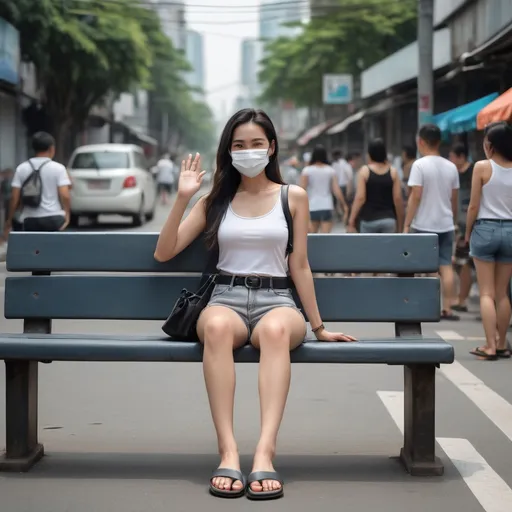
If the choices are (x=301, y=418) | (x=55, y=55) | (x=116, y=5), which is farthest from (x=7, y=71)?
(x=301, y=418)

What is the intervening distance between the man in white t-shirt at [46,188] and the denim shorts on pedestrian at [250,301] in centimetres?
641

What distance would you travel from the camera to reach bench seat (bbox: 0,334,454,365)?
5.00m

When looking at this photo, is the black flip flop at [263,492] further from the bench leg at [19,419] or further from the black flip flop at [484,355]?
the black flip flop at [484,355]

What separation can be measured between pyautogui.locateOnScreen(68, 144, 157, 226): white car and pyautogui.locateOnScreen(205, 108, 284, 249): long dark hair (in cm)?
1947

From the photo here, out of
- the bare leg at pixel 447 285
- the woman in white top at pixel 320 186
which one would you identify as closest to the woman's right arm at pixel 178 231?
the bare leg at pixel 447 285

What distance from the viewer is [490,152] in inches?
343

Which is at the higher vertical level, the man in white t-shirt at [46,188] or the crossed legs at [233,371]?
the man in white t-shirt at [46,188]

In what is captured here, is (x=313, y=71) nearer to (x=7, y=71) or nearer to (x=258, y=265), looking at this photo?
(x=7, y=71)

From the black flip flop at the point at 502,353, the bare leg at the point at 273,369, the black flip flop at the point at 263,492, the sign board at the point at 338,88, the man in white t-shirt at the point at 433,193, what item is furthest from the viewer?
the sign board at the point at 338,88

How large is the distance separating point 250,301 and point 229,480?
2.76 feet

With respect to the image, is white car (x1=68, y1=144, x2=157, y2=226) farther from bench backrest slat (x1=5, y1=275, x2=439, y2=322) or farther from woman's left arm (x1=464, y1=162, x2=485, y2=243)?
bench backrest slat (x1=5, y1=275, x2=439, y2=322)

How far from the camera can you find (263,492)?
15.3 ft

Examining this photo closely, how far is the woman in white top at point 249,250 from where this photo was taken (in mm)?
4980

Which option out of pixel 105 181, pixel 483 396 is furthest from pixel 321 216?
pixel 105 181
